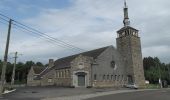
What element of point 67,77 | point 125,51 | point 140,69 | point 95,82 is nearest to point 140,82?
point 140,69

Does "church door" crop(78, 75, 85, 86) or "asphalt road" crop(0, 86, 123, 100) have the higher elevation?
"church door" crop(78, 75, 85, 86)

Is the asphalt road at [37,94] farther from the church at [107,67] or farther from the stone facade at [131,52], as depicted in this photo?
the stone facade at [131,52]

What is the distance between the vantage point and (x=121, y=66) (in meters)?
69.7

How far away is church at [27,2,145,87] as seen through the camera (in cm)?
5994

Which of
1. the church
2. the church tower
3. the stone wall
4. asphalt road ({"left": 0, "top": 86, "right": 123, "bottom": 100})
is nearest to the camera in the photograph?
asphalt road ({"left": 0, "top": 86, "right": 123, "bottom": 100})

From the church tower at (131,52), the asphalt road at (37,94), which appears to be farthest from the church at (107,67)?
the asphalt road at (37,94)

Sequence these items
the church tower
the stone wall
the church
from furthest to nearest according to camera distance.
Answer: the church tower
the stone wall
the church

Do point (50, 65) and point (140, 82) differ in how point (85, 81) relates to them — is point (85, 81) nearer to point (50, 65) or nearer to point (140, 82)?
point (140, 82)

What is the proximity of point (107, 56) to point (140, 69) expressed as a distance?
1249cm

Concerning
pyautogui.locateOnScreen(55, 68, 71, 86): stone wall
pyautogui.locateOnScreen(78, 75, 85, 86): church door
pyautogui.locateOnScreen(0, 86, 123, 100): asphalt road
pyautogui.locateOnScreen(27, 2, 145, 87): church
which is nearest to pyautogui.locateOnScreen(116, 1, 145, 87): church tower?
pyautogui.locateOnScreen(27, 2, 145, 87): church

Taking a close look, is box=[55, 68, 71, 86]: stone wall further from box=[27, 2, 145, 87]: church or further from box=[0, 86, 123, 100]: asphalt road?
box=[0, 86, 123, 100]: asphalt road

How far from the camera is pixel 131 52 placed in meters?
70.0

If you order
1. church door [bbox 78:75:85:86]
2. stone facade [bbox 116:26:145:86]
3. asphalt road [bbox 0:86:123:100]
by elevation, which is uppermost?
stone facade [bbox 116:26:145:86]

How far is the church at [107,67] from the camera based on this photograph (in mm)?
59938
